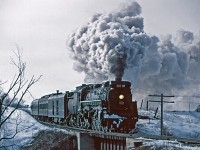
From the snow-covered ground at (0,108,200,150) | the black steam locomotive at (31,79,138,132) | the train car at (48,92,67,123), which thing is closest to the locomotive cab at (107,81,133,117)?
the black steam locomotive at (31,79,138,132)

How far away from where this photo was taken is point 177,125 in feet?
150

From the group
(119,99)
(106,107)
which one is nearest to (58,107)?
(106,107)

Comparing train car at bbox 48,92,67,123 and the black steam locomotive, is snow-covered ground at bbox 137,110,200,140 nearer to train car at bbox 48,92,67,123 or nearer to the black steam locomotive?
train car at bbox 48,92,67,123

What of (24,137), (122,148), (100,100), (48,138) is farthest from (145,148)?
(24,137)

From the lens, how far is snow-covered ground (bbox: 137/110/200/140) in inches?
1556

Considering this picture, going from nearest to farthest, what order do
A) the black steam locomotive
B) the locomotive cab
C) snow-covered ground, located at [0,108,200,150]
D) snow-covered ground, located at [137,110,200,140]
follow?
the black steam locomotive
the locomotive cab
snow-covered ground, located at [0,108,200,150]
snow-covered ground, located at [137,110,200,140]

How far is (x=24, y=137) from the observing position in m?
35.2

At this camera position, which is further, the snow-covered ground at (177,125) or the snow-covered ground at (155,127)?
the snow-covered ground at (177,125)

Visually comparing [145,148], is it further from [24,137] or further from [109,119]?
[24,137]

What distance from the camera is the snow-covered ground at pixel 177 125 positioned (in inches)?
1556

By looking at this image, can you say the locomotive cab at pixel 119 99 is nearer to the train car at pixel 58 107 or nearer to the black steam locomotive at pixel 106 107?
the black steam locomotive at pixel 106 107

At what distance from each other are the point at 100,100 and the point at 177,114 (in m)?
33.8

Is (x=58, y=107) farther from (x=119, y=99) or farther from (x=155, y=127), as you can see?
(x=119, y=99)

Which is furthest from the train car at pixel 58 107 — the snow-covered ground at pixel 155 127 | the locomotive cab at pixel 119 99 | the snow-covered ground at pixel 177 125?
the locomotive cab at pixel 119 99
